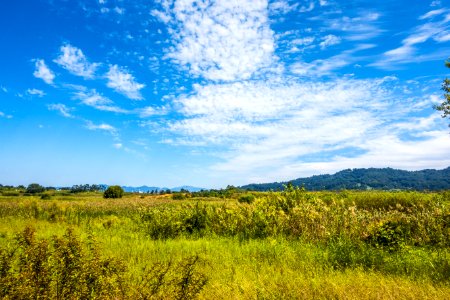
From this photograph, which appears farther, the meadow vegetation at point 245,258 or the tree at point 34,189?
the tree at point 34,189

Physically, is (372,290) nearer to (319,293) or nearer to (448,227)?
(319,293)

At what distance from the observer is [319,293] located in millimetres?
5605

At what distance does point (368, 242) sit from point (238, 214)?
17.1ft

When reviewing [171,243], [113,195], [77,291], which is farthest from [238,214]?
[113,195]

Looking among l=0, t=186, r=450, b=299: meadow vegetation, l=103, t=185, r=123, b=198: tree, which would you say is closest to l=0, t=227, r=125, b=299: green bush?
l=0, t=186, r=450, b=299: meadow vegetation

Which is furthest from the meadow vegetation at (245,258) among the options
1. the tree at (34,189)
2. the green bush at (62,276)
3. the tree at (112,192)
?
the tree at (34,189)

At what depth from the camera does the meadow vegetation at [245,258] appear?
446cm

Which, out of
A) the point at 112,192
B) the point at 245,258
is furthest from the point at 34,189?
the point at 245,258

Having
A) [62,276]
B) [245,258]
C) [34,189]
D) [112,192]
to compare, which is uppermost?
[34,189]

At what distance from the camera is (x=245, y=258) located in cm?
860

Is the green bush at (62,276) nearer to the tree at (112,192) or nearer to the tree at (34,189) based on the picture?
the tree at (112,192)

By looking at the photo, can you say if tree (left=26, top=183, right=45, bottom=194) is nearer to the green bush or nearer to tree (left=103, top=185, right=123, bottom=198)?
tree (left=103, top=185, right=123, bottom=198)

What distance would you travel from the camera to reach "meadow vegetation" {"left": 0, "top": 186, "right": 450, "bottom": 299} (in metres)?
4.46

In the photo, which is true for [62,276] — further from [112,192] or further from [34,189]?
[34,189]
